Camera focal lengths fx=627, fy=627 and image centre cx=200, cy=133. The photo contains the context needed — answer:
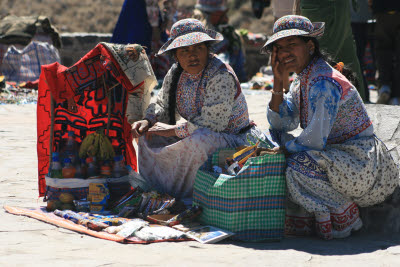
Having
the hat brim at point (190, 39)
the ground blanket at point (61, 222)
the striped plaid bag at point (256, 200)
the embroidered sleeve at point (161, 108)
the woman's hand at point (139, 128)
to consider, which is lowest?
the ground blanket at point (61, 222)

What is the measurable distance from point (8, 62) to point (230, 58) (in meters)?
4.05

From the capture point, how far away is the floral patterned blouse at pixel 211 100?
4.16 m

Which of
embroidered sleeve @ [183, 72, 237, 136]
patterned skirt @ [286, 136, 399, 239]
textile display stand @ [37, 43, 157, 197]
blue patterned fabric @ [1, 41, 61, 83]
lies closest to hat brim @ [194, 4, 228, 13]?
blue patterned fabric @ [1, 41, 61, 83]

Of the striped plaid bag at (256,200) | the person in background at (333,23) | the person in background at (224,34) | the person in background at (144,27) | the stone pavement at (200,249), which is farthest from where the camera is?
the person in background at (224,34)

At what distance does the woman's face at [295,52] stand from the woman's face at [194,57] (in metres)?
0.60

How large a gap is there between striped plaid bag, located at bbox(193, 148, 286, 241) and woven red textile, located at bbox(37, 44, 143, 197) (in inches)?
47.5

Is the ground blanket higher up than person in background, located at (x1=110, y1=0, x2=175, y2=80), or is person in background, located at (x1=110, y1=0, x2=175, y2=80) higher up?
person in background, located at (x1=110, y1=0, x2=175, y2=80)

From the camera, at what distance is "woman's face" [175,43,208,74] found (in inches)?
165

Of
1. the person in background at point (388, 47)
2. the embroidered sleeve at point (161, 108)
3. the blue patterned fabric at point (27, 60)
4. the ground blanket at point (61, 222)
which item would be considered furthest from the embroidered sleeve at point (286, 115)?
the blue patterned fabric at point (27, 60)

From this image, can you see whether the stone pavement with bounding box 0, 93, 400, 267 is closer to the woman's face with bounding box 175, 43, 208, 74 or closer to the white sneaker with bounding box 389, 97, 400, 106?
the woman's face with bounding box 175, 43, 208, 74

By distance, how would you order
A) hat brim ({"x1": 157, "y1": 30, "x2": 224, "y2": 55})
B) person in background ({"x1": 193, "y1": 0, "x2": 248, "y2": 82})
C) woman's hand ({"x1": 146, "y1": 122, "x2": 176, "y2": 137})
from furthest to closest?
person in background ({"x1": 193, "y1": 0, "x2": 248, "y2": 82}) < woman's hand ({"x1": 146, "y1": 122, "x2": 176, "y2": 137}) < hat brim ({"x1": 157, "y1": 30, "x2": 224, "y2": 55})

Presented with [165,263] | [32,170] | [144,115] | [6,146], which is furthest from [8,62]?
[165,263]

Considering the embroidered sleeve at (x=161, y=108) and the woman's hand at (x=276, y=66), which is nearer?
the woman's hand at (x=276, y=66)

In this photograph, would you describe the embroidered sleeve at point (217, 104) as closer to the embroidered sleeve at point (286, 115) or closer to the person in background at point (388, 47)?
the embroidered sleeve at point (286, 115)
